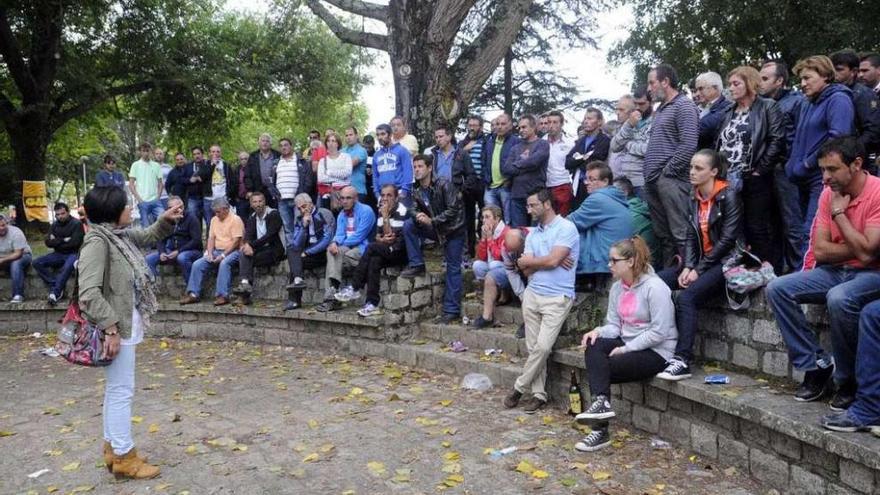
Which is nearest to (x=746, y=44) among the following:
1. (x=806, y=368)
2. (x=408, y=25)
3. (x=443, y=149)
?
(x=408, y=25)

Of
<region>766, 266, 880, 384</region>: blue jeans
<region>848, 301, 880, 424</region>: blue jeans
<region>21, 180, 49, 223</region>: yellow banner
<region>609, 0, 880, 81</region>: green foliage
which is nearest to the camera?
<region>848, 301, 880, 424</region>: blue jeans

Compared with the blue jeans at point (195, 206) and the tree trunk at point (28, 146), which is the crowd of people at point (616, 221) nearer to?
the blue jeans at point (195, 206)

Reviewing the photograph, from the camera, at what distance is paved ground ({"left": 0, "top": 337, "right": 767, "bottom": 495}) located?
15.4 feet

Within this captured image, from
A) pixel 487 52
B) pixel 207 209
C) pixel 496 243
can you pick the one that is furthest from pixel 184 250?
pixel 487 52

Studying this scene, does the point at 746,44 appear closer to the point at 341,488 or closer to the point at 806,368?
the point at 806,368

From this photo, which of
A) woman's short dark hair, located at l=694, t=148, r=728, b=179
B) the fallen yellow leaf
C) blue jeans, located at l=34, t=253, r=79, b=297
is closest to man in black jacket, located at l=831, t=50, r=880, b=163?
woman's short dark hair, located at l=694, t=148, r=728, b=179

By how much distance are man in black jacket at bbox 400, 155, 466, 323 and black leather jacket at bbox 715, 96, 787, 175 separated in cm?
341

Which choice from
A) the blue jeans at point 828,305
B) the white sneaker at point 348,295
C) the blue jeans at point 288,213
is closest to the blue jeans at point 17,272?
the blue jeans at point 288,213

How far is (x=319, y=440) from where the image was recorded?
558 cm

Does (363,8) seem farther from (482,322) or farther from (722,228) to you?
(722,228)

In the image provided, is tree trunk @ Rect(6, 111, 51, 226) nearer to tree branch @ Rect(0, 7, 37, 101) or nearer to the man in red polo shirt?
tree branch @ Rect(0, 7, 37, 101)

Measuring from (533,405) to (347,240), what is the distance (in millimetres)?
3737

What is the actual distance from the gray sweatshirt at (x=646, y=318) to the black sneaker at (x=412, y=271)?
10.8 ft

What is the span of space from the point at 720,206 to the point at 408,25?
7.02 m
